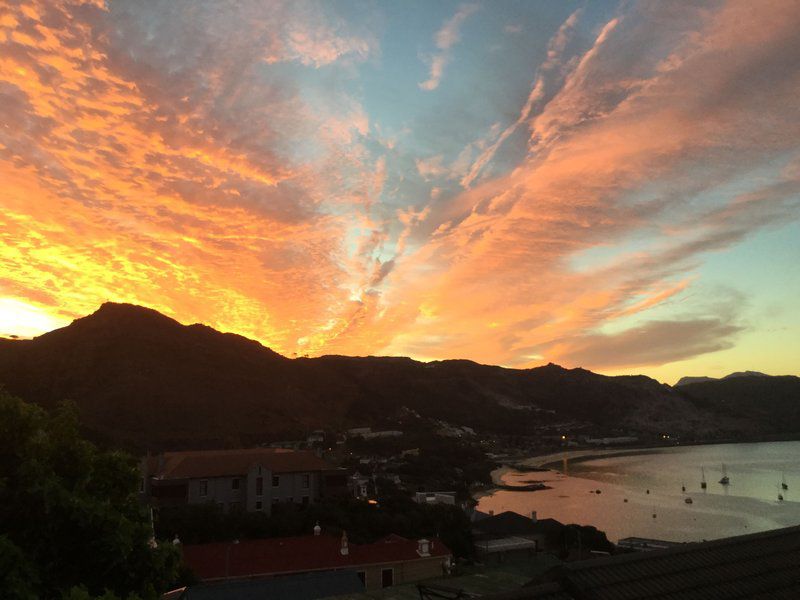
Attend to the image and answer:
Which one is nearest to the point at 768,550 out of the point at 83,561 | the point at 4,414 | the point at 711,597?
the point at 711,597

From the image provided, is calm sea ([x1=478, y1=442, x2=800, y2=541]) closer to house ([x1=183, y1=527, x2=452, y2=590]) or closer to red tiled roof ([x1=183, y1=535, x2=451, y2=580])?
house ([x1=183, y1=527, x2=452, y2=590])

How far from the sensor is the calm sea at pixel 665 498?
260 feet

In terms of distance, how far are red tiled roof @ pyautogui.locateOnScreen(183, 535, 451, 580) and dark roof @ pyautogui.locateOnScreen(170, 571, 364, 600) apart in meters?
6.07

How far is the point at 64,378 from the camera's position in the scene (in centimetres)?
13100

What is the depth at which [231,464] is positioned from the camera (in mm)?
57062

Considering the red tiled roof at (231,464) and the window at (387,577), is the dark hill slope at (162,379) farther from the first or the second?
the window at (387,577)

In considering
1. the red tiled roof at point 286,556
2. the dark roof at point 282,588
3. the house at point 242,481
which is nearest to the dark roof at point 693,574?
the dark roof at point 282,588

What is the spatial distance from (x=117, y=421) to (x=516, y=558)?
94.1 metres

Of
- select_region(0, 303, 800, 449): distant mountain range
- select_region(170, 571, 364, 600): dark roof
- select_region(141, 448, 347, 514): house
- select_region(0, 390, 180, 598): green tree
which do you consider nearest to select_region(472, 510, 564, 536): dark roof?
select_region(141, 448, 347, 514): house

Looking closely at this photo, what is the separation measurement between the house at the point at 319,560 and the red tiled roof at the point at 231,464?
2229 cm

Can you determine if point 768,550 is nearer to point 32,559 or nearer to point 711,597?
point 711,597

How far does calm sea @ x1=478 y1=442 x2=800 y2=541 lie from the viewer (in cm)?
7938

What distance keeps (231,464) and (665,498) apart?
3341 inches

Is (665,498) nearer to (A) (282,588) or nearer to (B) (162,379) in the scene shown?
(A) (282,588)
